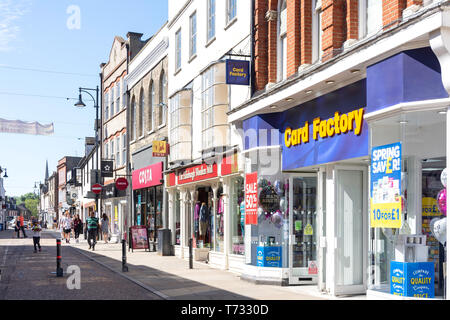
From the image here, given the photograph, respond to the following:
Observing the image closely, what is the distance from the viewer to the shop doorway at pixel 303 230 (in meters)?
14.4

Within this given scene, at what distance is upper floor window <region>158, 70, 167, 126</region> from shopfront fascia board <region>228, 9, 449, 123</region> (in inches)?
436

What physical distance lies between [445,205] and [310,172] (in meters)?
5.52

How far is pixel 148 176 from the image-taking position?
91.5 feet

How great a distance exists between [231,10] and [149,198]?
12.7m

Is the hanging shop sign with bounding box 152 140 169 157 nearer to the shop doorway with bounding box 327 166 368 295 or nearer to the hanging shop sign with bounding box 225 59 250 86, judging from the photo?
the hanging shop sign with bounding box 225 59 250 86

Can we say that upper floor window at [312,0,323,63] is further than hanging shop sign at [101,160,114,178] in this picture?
No

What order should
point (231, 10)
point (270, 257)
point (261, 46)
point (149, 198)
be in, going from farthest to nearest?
point (149, 198) → point (231, 10) → point (261, 46) → point (270, 257)

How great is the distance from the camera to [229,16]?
736 inches

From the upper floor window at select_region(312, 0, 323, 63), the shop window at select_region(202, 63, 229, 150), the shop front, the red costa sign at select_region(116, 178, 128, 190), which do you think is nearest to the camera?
the upper floor window at select_region(312, 0, 323, 63)

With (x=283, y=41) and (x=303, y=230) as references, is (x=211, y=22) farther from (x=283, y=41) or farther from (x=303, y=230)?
(x=303, y=230)

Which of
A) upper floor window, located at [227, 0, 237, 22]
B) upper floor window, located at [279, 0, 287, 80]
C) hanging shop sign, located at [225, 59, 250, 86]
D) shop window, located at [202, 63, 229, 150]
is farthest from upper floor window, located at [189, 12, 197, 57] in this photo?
upper floor window, located at [279, 0, 287, 80]

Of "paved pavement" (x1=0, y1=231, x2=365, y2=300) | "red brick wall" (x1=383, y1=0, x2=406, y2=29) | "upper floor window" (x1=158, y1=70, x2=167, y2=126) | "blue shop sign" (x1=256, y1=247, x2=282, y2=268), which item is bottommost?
"paved pavement" (x1=0, y1=231, x2=365, y2=300)

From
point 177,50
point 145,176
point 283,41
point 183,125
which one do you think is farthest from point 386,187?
point 145,176

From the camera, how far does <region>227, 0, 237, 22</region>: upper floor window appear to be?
1826 centimetres
